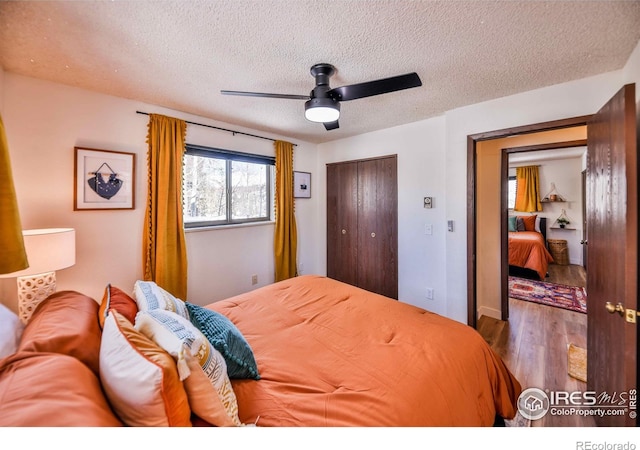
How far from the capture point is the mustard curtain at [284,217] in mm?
3605

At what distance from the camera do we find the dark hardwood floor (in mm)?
1991

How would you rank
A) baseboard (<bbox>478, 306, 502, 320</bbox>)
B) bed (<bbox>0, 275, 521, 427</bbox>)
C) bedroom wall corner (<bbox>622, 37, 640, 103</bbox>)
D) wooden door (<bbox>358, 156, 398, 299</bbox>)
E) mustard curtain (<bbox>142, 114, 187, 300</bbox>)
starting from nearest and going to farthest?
bed (<bbox>0, 275, 521, 427</bbox>) < bedroom wall corner (<bbox>622, 37, 640, 103</bbox>) < mustard curtain (<bbox>142, 114, 187, 300</bbox>) < baseboard (<bbox>478, 306, 502, 320</bbox>) < wooden door (<bbox>358, 156, 398, 299</bbox>)

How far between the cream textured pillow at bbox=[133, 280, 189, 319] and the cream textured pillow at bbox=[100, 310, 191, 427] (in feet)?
1.41

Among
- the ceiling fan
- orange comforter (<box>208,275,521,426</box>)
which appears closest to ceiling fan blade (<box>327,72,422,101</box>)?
the ceiling fan

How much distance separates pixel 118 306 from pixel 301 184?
3.01 metres

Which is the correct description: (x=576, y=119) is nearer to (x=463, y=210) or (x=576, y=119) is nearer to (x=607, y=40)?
(x=607, y=40)

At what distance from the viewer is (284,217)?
365cm

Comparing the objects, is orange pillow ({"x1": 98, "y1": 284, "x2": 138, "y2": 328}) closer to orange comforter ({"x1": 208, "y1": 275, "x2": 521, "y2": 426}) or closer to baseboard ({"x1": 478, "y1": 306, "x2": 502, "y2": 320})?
orange comforter ({"x1": 208, "y1": 275, "x2": 521, "y2": 426})

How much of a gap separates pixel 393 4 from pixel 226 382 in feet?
6.04

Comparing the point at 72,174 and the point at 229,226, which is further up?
the point at 72,174

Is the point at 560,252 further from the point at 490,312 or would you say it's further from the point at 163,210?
the point at 163,210

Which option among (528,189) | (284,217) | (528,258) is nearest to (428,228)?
(284,217)
